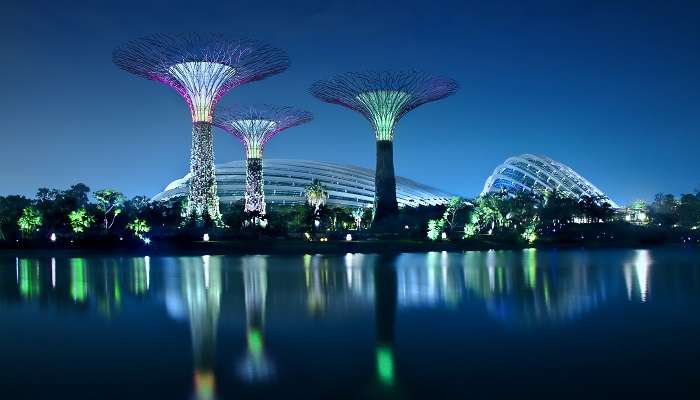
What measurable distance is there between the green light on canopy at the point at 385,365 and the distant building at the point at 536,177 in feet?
414

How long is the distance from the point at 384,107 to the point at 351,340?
52981 mm

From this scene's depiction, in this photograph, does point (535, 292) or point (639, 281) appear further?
point (639, 281)

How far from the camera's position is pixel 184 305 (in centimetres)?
1658

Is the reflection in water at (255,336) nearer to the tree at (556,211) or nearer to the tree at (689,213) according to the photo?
the tree at (556,211)

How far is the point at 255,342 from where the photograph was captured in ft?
37.3

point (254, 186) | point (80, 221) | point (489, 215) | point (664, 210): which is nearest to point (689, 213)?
point (664, 210)

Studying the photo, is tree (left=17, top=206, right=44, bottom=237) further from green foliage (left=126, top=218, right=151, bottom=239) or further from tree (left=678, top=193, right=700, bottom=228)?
tree (left=678, top=193, right=700, bottom=228)

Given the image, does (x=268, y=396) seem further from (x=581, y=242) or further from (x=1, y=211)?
(x=1, y=211)

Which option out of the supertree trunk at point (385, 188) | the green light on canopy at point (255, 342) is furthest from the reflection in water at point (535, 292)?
the supertree trunk at point (385, 188)

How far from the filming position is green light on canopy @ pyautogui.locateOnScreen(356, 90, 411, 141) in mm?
61750

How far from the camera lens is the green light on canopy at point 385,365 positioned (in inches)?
339

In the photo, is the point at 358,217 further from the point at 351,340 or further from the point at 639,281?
the point at 351,340

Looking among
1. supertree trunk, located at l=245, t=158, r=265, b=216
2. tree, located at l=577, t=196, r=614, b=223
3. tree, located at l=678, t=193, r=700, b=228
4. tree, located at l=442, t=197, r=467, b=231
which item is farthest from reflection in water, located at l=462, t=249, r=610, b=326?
tree, located at l=678, t=193, r=700, b=228

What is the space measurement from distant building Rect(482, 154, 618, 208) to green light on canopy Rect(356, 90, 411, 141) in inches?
2942
